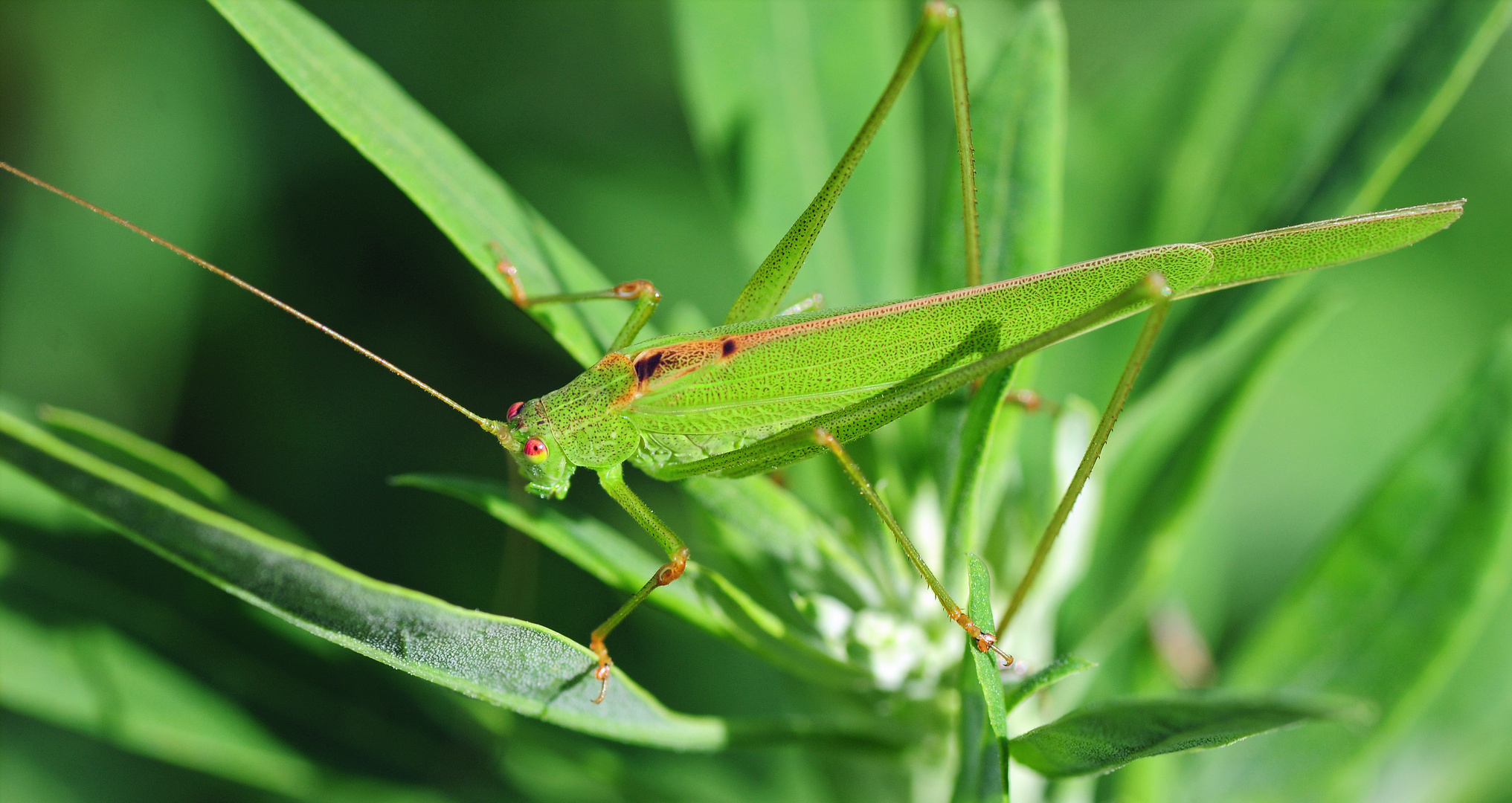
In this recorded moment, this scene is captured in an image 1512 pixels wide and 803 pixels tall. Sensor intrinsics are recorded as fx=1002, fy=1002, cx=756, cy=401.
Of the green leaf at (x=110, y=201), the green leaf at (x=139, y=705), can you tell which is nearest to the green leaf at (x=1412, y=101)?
the green leaf at (x=139, y=705)

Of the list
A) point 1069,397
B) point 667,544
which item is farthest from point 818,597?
point 1069,397

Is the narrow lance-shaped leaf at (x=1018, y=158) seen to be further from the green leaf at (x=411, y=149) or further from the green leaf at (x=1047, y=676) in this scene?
the green leaf at (x=411, y=149)

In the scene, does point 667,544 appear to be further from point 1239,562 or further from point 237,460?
point 1239,562

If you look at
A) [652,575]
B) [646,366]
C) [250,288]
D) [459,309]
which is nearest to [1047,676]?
[652,575]

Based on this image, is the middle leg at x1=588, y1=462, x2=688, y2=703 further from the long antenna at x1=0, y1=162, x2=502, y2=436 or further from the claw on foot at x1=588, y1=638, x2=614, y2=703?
the long antenna at x1=0, y1=162, x2=502, y2=436

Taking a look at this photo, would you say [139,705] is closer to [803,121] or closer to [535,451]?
[535,451]

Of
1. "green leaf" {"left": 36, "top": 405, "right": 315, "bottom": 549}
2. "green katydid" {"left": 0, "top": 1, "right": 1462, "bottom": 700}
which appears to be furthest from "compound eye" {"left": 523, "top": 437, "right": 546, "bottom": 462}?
"green leaf" {"left": 36, "top": 405, "right": 315, "bottom": 549}
